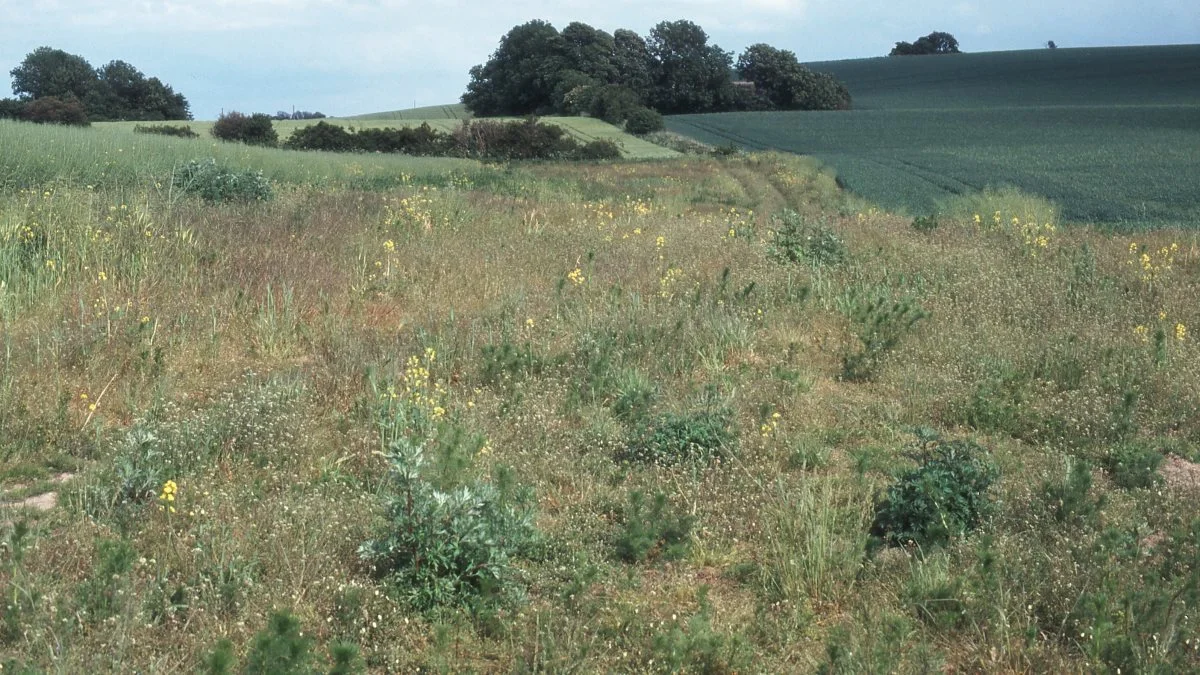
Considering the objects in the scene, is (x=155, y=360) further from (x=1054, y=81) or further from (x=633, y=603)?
(x=1054, y=81)

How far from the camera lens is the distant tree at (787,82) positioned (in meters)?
73.0

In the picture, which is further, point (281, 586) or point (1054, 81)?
point (1054, 81)

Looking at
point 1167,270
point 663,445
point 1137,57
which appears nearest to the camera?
point 663,445

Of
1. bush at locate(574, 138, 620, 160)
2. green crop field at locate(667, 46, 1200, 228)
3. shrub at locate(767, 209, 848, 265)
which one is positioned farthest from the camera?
bush at locate(574, 138, 620, 160)

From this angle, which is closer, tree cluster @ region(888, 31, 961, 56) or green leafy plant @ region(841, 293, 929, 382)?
green leafy plant @ region(841, 293, 929, 382)

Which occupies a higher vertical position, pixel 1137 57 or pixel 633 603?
pixel 1137 57

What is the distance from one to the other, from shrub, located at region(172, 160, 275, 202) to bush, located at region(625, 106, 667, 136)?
41487mm

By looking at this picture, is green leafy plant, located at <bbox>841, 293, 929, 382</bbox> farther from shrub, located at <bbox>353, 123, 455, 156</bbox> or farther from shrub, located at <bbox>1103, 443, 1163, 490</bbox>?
shrub, located at <bbox>353, 123, 455, 156</bbox>

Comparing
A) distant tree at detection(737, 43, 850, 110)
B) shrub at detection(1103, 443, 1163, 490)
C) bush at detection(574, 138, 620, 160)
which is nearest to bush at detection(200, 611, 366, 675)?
shrub at detection(1103, 443, 1163, 490)

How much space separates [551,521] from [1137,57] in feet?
262

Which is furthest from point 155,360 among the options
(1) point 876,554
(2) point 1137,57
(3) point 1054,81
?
(2) point 1137,57

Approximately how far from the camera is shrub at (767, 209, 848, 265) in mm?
10977

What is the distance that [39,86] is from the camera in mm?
66812

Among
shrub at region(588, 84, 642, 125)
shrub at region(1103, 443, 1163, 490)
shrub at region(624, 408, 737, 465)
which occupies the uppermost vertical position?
shrub at region(588, 84, 642, 125)
